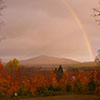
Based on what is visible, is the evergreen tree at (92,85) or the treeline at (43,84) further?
the evergreen tree at (92,85)

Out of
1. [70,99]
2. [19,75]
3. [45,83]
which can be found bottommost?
[70,99]

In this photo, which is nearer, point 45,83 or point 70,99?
point 70,99

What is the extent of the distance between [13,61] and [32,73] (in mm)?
39882

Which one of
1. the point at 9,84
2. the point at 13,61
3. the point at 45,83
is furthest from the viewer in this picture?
the point at 13,61

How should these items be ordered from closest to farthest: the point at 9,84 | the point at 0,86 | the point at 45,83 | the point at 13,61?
the point at 0,86 < the point at 9,84 < the point at 45,83 < the point at 13,61

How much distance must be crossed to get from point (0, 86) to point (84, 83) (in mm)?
11818

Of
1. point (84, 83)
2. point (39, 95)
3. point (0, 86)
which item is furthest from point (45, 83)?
point (0, 86)

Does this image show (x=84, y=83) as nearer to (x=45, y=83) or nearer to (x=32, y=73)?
(x=45, y=83)

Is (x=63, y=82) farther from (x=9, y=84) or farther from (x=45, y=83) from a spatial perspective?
(x=9, y=84)

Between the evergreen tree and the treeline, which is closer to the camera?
the treeline

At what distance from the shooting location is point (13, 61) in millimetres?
61656

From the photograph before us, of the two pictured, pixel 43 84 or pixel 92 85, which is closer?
pixel 43 84

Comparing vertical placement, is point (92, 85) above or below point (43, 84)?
below

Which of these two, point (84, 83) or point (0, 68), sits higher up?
point (0, 68)
